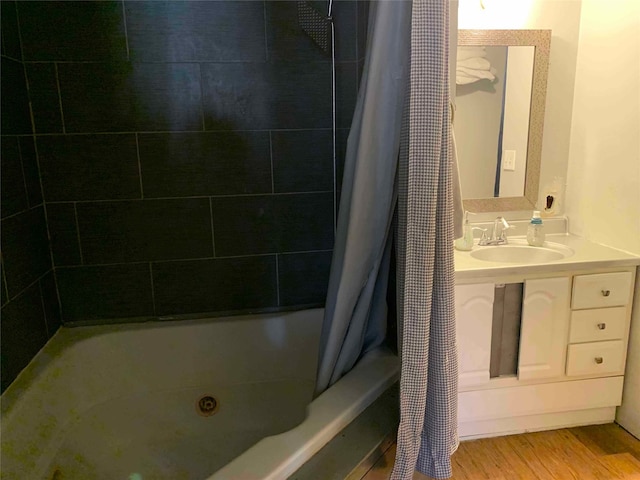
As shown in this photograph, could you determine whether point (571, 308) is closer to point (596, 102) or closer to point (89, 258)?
point (596, 102)

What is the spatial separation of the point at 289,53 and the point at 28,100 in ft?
3.14

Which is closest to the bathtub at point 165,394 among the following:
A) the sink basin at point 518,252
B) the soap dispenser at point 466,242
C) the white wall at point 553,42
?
the soap dispenser at point 466,242

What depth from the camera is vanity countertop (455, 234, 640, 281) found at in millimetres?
1747

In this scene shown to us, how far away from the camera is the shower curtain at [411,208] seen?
100 cm

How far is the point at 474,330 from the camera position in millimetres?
1798

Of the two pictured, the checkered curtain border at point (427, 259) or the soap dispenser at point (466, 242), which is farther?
the soap dispenser at point (466, 242)

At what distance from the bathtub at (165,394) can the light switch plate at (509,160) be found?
113 cm

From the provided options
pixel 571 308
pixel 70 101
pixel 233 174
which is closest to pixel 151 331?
pixel 233 174

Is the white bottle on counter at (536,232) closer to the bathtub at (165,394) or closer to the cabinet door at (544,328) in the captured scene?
the cabinet door at (544,328)

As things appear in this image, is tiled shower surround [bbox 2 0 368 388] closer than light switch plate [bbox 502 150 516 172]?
Yes

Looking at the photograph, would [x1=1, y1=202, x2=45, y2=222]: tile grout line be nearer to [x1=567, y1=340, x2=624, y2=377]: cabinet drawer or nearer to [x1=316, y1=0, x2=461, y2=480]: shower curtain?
[x1=316, y1=0, x2=461, y2=480]: shower curtain

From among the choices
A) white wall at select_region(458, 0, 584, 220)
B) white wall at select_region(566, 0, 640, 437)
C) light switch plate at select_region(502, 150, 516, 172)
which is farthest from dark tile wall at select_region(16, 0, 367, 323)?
white wall at select_region(566, 0, 640, 437)

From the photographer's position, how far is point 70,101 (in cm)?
166

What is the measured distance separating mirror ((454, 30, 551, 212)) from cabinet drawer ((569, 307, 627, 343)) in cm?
59
